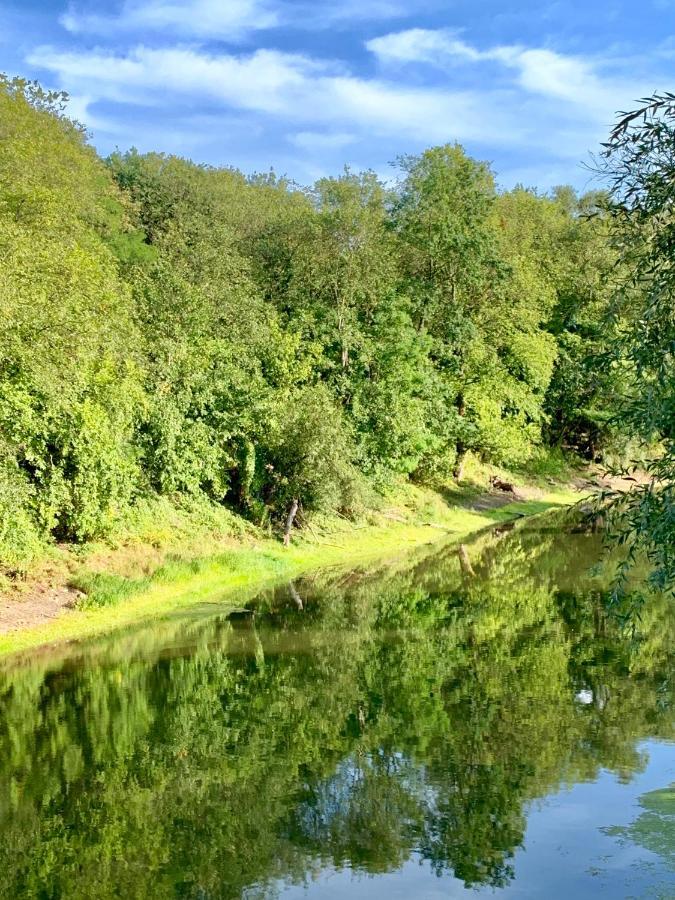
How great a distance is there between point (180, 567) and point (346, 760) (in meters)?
18.3

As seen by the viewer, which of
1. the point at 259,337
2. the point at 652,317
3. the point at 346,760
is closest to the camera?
the point at 652,317

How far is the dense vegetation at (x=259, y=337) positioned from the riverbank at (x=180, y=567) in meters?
1.58

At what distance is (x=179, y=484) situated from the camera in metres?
42.0

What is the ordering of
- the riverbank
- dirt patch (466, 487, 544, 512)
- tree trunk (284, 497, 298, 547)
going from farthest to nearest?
dirt patch (466, 487, 544, 512)
tree trunk (284, 497, 298, 547)
the riverbank

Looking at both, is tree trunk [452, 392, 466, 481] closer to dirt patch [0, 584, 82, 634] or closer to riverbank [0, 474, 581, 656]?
riverbank [0, 474, 581, 656]

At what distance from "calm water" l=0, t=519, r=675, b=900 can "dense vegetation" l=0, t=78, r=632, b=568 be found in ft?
23.4

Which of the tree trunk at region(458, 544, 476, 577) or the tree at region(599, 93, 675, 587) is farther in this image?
the tree trunk at region(458, 544, 476, 577)

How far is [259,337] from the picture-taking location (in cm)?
5038

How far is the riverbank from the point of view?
28.8 m

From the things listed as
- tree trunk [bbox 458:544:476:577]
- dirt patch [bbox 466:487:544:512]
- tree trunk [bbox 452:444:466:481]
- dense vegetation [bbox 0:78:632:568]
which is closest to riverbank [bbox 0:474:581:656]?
dense vegetation [bbox 0:78:632:568]

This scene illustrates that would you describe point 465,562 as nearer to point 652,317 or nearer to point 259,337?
point 259,337

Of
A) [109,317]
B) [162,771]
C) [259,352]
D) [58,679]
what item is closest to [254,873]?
[162,771]

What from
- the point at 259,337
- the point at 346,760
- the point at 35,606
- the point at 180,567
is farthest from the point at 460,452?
the point at 346,760

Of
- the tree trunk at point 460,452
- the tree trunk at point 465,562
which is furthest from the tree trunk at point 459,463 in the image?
the tree trunk at point 465,562
